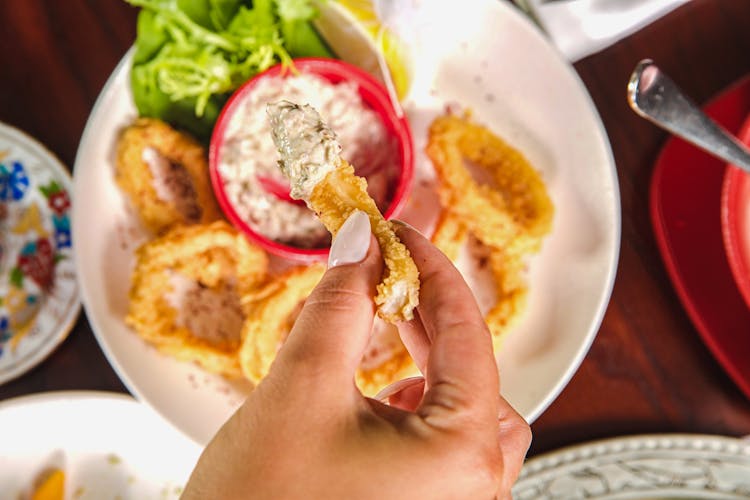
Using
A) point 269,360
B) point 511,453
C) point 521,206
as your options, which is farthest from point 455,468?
point 521,206

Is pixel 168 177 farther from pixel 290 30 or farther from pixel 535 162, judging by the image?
pixel 535 162

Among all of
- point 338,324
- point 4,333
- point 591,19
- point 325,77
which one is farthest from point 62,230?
point 591,19

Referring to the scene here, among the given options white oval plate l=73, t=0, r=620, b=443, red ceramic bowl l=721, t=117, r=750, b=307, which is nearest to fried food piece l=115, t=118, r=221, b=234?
white oval plate l=73, t=0, r=620, b=443

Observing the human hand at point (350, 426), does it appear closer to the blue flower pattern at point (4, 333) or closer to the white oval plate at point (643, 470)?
the white oval plate at point (643, 470)

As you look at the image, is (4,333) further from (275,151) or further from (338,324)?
(338,324)

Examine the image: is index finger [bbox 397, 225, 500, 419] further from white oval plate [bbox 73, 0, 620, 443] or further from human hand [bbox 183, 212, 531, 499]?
white oval plate [bbox 73, 0, 620, 443]

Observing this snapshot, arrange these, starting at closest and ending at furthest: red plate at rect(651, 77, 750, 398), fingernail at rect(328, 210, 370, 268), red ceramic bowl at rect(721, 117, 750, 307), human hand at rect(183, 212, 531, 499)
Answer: human hand at rect(183, 212, 531, 499)
fingernail at rect(328, 210, 370, 268)
red ceramic bowl at rect(721, 117, 750, 307)
red plate at rect(651, 77, 750, 398)
